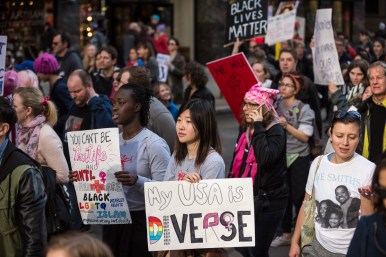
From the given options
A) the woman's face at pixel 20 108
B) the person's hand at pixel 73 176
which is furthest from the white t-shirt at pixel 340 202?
the woman's face at pixel 20 108

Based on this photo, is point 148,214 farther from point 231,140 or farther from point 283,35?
point 231,140

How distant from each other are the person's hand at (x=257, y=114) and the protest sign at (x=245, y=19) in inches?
195

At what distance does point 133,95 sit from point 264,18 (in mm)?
5250

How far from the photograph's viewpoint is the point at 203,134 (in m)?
5.83

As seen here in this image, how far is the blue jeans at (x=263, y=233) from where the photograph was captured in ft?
21.8

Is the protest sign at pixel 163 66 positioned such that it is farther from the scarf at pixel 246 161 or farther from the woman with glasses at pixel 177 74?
the scarf at pixel 246 161

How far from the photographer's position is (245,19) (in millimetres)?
11539

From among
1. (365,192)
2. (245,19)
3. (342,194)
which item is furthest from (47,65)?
(365,192)

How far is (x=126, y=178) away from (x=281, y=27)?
31.3 ft

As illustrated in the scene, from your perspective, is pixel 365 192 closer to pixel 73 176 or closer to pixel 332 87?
pixel 73 176

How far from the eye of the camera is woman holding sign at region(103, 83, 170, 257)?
6.26 m

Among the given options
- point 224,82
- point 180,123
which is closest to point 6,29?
point 224,82

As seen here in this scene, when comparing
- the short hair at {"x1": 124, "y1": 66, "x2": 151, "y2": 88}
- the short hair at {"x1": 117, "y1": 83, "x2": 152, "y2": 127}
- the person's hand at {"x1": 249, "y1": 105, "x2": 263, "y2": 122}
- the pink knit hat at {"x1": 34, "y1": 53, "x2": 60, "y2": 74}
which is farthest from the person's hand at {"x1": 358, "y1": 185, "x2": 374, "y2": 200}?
the pink knit hat at {"x1": 34, "y1": 53, "x2": 60, "y2": 74}

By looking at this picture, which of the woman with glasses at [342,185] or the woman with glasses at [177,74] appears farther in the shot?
the woman with glasses at [177,74]
